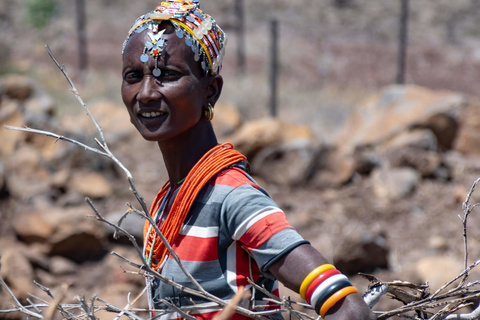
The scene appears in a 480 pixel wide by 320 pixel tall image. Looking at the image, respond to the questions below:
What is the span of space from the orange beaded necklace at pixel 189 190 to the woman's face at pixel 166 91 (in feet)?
0.35

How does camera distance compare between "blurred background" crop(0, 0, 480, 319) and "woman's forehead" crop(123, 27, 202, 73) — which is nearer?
"woman's forehead" crop(123, 27, 202, 73)

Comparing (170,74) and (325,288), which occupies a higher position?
(170,74)

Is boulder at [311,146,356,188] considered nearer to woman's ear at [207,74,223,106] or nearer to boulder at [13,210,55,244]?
boulder at [13,210,55,244]

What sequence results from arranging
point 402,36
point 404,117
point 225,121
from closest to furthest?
point 404,117
point 225,121
point 402,36

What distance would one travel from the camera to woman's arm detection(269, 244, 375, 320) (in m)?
1.26

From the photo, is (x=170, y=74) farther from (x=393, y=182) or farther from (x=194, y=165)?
(x=393, y=182)

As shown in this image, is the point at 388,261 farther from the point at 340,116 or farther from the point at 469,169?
the point at 340,116

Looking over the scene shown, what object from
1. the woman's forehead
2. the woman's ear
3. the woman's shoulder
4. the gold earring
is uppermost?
the woman's forehead

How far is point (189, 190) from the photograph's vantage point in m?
1.55

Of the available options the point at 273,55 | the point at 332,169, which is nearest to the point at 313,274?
the point at 332,169

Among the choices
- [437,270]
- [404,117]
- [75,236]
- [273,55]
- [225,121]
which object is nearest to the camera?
[437,270]

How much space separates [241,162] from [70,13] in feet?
88.1

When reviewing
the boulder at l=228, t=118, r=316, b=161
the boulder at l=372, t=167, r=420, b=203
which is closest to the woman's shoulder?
the boulder at l=372, t=167, r=420, b=203

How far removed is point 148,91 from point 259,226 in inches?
18.2
